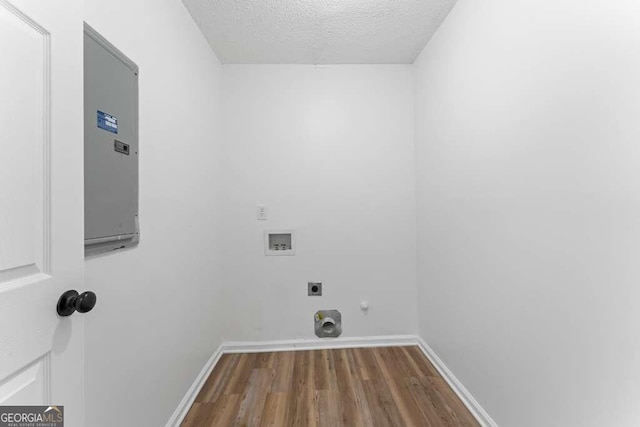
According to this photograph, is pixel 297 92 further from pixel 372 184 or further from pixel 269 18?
pixel 372 184

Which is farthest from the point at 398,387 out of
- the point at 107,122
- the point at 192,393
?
the point at 107,122

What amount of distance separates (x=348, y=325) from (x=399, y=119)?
72.6 inches

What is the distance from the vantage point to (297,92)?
2.32 meters

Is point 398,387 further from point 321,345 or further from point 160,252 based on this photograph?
point 160,252

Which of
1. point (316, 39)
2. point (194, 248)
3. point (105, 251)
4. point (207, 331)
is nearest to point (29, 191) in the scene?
point (105, 251)

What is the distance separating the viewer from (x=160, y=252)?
139 cm

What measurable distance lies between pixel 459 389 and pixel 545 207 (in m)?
1.29

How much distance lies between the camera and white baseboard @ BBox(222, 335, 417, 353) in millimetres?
2289

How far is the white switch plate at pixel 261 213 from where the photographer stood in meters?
2.32

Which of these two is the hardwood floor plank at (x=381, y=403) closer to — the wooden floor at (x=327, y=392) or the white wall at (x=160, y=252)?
the wooden floor at (x=327, y=392)

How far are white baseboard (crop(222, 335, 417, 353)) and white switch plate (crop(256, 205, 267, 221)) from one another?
41.5 inches

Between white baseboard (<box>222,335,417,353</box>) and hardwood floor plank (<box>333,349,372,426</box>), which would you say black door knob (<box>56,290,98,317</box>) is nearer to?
hardwood floor plank (<box>333,349,372,426</box>)

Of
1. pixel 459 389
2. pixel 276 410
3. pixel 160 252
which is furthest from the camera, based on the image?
pixel 459 389

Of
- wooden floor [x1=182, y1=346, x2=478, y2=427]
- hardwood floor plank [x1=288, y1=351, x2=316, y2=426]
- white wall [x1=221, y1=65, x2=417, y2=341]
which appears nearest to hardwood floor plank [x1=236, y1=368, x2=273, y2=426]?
wooden floor [x1=182, y1=346, x2=478, y2=427]
